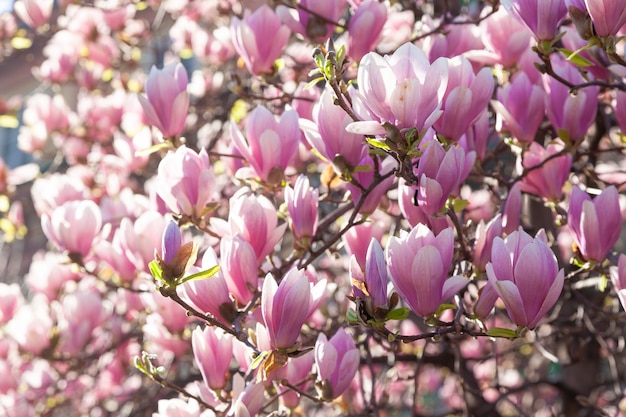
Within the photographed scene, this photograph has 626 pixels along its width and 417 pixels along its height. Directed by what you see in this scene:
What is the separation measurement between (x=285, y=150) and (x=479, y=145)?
368 millimetres

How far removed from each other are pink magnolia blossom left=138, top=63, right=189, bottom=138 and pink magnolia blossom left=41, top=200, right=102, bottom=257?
0.34 meters

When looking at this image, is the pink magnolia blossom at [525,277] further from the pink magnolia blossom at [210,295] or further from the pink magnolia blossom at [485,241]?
the pink magnolia blossom at [210,295]

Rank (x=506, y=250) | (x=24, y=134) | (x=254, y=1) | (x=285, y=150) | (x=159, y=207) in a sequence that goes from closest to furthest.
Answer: (x=506, y=250)
(x=285, y=150)
(x=159, y=207)
(x=24, y=134)
(x=254, y=1)

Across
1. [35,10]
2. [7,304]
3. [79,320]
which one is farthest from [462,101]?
[35,10]

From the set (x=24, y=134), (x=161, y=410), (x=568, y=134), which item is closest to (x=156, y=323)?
(x=161, y=410)

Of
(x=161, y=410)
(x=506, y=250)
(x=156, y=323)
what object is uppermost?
(x=506, y=250)

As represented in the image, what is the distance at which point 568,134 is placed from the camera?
118 cm

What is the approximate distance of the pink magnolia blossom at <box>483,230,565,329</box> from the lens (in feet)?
2.68

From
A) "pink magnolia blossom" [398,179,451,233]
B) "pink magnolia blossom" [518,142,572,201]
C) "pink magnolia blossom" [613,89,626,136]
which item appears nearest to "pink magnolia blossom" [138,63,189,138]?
"pink magnolia blossom" [398,179,451,233]

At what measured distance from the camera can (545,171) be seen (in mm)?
1232

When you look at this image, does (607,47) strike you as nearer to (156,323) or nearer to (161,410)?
(161,410)

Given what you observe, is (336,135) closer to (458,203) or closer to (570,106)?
(458,203)

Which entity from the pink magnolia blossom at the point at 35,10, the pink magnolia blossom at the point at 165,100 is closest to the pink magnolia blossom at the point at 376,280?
the pink magnolia blossom at the point at 165,100

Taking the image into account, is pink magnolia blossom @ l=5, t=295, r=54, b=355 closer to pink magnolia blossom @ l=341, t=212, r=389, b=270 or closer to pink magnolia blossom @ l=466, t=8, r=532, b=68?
pink magnolia blossom @ l=341, t=212, r=389, b=270
